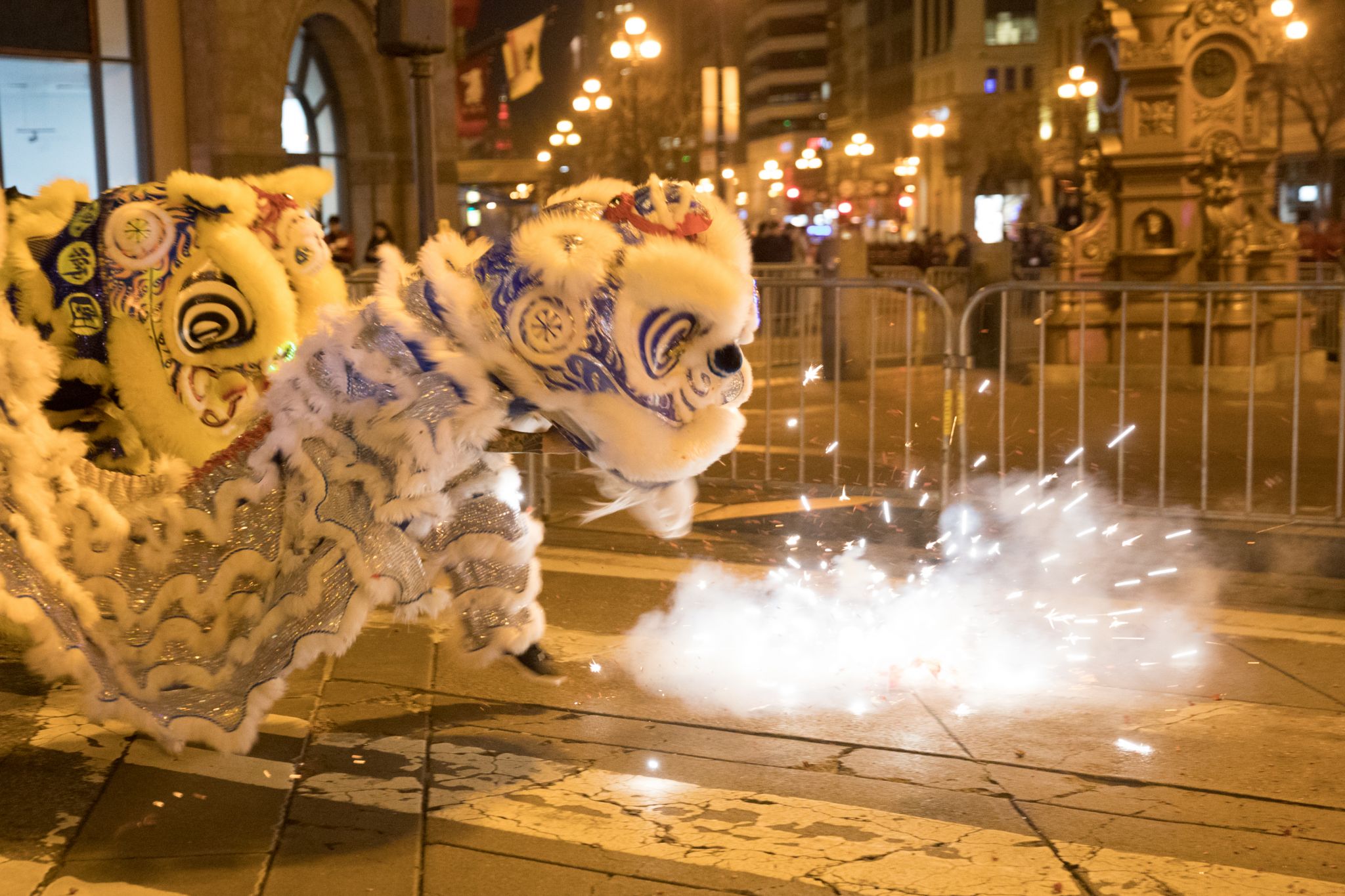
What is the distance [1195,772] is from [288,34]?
1234 cm

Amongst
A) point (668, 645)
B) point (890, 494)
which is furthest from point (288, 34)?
point (668, 645)

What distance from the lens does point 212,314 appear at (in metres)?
4.85

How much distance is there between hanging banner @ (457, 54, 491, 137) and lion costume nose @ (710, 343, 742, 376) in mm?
21350

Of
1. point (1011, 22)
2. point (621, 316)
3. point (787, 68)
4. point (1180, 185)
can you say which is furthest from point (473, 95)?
point (787, 68)

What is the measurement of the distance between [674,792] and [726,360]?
49.2 inches

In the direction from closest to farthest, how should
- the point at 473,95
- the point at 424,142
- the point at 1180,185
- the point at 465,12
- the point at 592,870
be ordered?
the point at 592,870
the point at 424,142
the point at 1180,185
the point at 465,12
the point at 473,95

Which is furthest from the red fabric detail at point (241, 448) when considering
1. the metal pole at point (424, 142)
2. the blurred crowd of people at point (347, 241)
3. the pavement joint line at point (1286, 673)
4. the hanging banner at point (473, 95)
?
the hanging banner at point (473, 95)

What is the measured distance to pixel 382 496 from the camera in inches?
148

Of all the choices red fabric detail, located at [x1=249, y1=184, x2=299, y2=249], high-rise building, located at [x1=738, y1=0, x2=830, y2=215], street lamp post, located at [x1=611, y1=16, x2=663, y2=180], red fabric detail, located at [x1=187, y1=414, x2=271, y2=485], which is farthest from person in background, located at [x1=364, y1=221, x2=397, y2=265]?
high-rise building, located at [x1=738, y1=0, x2=830, y2=215]

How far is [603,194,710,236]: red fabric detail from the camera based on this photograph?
3693 millimetres

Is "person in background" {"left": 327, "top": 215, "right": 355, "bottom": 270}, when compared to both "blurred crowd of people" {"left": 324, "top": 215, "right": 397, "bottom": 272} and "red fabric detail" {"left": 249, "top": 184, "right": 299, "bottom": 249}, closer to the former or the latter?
"blurred crowd of people" {"left": 324, "top": 215, "right": 397, "bottom": 272}

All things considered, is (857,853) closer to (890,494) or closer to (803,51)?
(890,494)

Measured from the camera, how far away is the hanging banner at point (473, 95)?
24359 millimetres

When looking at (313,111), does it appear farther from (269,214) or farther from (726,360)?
(726,360)
